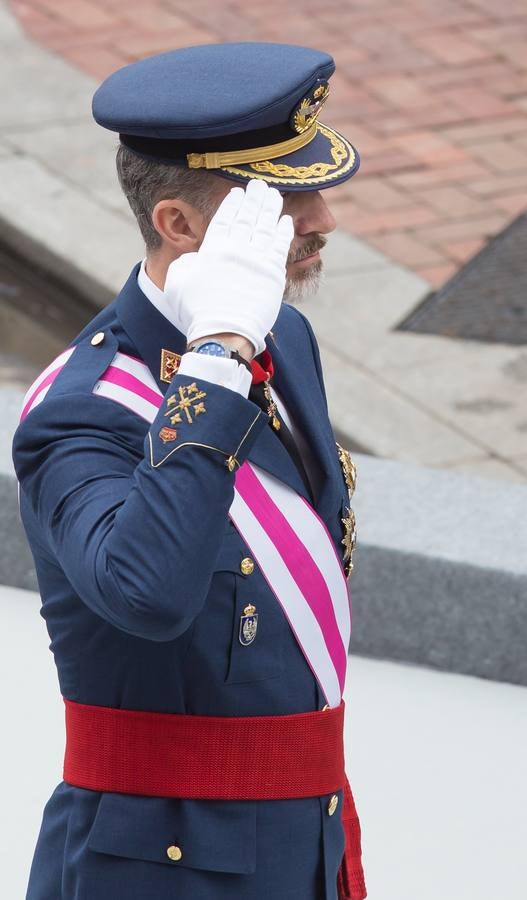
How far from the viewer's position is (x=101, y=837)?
6.55ft

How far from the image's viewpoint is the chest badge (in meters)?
1.96

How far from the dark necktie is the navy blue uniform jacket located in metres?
0.02

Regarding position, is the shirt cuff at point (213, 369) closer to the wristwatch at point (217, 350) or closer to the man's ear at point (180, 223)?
the wristwatch at point (217, 350)

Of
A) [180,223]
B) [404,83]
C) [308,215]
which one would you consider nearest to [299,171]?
[308,215]

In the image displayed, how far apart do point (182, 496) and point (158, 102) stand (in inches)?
21.4

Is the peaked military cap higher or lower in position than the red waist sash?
higher

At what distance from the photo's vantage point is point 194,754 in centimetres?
198

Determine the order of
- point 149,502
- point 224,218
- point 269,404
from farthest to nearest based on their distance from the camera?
point 269,404
point 224,218
point 149,502

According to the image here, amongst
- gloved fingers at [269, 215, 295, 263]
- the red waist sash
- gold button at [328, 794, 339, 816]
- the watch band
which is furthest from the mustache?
gold button at [328, 794, 339, 816]

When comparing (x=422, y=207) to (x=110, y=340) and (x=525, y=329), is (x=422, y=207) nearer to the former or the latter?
(x=525, y=329)

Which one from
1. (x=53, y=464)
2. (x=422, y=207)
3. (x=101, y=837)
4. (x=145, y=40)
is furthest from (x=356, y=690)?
(x=145, y=40)

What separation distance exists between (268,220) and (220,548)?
0.39m

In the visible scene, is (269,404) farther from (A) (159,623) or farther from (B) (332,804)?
(B) (332,804)

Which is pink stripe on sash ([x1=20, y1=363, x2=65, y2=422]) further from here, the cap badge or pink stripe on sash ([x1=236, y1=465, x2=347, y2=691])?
the cap badge
